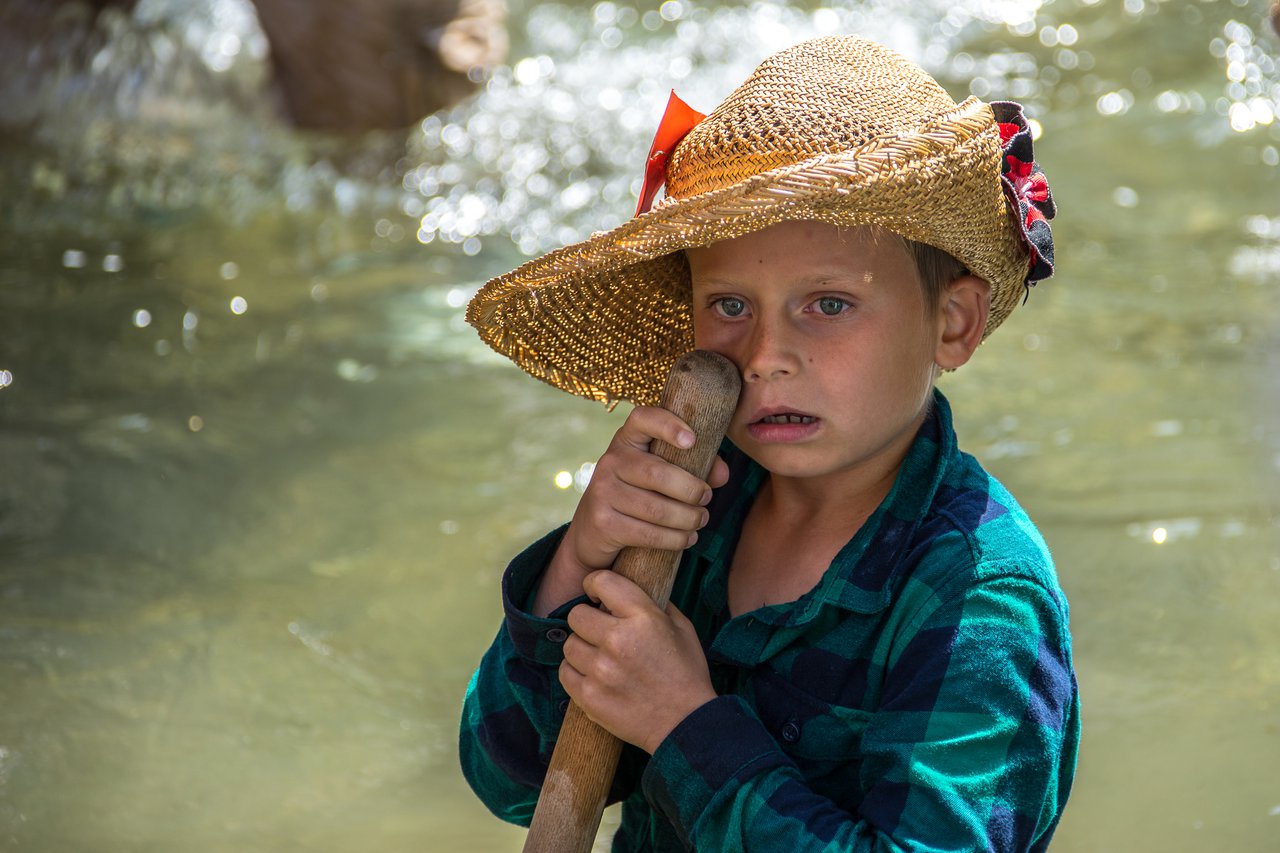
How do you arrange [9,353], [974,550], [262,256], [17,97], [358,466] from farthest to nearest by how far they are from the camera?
[17,97]
[262,256]
[9,353]
[358,466]
[974,550]

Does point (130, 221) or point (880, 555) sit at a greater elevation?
point (880, 555)

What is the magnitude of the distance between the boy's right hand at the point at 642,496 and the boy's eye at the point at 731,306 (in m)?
0.14

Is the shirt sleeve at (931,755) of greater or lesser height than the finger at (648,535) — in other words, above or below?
below

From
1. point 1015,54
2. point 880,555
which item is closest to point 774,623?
point 880,555

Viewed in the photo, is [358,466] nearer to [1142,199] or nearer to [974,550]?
[974,550]

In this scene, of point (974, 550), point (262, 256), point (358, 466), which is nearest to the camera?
point (974, 550)

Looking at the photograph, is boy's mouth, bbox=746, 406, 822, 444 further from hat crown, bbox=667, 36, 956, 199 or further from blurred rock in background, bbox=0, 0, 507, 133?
blurred rock in background, bbox=0, 0, 507, 133

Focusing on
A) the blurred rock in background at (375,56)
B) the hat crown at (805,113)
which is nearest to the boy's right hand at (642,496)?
the hat crown at (805,113)

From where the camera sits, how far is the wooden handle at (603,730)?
1546 millimetres

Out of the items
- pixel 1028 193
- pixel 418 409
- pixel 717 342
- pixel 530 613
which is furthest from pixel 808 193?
pixel 418 409

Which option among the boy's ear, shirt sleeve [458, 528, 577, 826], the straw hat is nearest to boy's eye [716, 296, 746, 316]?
the straw hat

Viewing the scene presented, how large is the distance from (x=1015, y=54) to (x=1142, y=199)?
4.01 feet

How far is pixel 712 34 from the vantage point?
6.22m

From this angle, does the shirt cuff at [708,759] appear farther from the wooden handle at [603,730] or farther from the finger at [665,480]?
the finger at [665,480]
